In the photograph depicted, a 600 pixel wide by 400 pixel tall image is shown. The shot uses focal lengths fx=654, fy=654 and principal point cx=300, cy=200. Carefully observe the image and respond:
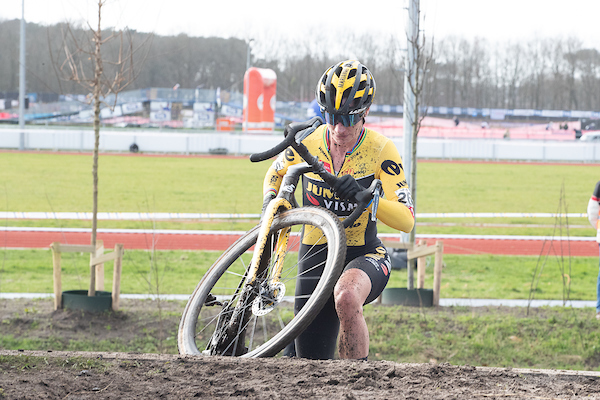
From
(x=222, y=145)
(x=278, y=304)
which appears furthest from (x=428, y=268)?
(x=222, y=145)

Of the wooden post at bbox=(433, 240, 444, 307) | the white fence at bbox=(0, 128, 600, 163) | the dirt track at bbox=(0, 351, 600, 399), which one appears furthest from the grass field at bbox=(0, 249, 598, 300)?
the white fence at bbox=(0, 128, 600, 163)

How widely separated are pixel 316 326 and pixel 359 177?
0.95 meters

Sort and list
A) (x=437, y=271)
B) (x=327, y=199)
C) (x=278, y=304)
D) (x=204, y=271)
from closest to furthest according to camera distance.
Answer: (x=278, y=304) < (x=327, y=199) < (x=437, y=271) < (x=204, y=271)

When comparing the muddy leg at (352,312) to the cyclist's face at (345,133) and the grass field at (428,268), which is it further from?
the grass field at (428,268)

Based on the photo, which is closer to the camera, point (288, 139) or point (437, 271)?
point (288, 139)

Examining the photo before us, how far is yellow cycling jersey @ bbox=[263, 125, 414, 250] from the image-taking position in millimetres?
3754

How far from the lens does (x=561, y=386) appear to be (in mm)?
2920

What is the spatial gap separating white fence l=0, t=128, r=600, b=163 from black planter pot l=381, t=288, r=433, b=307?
2686 cm

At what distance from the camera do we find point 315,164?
3516 mm

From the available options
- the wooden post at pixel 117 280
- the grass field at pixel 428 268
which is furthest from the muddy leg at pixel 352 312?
the wooden post at pixel 117 280

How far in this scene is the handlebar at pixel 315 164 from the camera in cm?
338

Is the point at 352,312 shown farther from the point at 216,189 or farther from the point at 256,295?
the point at 216,189

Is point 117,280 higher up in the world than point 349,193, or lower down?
lower down

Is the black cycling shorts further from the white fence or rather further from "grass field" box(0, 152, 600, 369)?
the white fence
